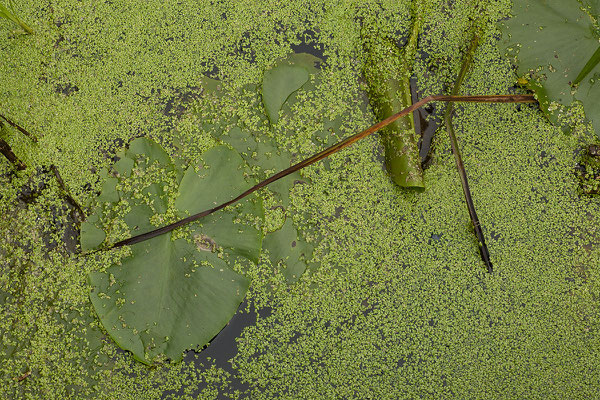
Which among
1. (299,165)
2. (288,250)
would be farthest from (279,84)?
(288,250)

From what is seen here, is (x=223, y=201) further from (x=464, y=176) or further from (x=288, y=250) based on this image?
(x=464, y=176)

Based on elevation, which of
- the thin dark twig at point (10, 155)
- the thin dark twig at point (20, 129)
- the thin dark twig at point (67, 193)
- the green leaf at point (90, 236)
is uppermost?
the thin dark twig at point (20, 129)

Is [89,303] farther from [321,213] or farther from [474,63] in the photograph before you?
[474,63]

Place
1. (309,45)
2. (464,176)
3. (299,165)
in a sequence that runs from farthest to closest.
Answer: (309,45)
(464,176)
(299,165)

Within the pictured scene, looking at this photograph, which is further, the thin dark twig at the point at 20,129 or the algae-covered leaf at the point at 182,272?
the thin dark twig at the point at 20,129

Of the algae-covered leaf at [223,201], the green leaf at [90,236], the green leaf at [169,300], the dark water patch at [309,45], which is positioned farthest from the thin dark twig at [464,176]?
the green leaf at [90,236]

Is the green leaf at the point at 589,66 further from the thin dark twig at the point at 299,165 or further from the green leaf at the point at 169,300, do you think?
the green leaf at the point at 169,300
